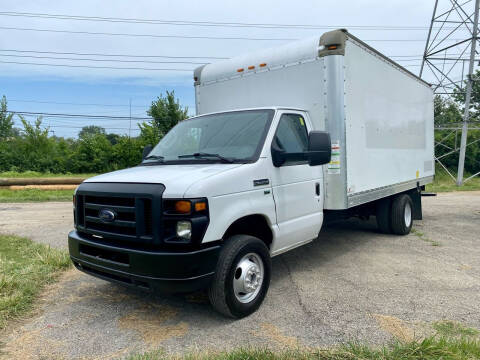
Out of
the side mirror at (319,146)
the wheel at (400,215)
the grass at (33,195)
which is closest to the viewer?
the side mirror at (319,146)

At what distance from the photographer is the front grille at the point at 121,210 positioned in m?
3.29

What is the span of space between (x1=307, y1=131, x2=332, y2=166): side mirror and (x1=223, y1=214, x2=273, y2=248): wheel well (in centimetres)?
90

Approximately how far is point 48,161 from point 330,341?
31.6 metres

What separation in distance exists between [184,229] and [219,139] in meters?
1.54

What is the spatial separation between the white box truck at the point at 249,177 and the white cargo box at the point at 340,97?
2 centimetres

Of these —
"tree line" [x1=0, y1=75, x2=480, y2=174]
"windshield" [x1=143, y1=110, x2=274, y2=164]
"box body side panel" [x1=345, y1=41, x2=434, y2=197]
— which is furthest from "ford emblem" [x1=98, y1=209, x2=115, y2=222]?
"tree line" [x1=0, y1=75, x2=480, y2=174]

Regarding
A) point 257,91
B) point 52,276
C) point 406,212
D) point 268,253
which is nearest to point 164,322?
point 268,253

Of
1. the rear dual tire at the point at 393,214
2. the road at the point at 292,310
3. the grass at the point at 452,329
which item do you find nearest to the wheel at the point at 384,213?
the rear dual tire at the point at 393,214

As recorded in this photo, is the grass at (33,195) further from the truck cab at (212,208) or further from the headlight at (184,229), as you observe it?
the headlight at (184,229)

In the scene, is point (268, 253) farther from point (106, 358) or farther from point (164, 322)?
point (106, 358)

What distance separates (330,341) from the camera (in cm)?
327

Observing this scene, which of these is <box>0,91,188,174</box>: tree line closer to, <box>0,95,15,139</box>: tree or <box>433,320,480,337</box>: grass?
<box>0,95,15,139</box>: tree

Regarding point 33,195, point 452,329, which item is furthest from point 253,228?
point 33,195

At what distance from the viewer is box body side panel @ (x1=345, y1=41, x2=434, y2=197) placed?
207 inches
